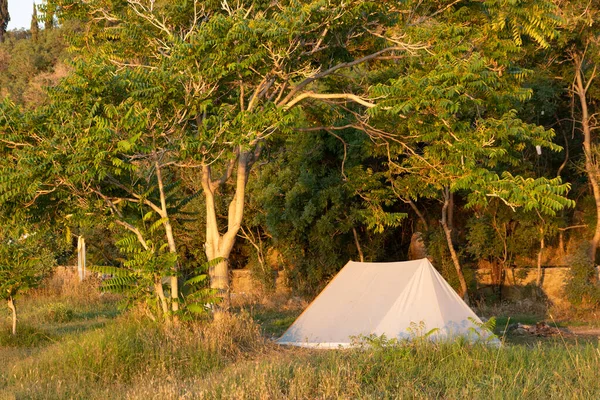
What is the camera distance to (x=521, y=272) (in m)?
21.1

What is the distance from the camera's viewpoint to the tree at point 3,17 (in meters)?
51.2

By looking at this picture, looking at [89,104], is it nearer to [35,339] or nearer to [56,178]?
[56,178]

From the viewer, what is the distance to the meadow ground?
8000mm

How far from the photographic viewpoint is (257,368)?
880 centimetres

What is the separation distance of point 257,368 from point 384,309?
5.34m

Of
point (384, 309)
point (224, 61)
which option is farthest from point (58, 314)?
point (224, 61)

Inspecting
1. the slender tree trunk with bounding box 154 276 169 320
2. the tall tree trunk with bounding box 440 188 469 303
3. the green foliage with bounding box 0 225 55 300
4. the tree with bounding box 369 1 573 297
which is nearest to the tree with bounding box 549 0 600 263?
the tall tree trunk with bounding box 440 188 469 303

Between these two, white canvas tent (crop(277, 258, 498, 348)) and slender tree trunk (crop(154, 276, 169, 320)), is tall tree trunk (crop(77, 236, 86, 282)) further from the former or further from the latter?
slender tree trunk (crop(154, 276, 169, 320))

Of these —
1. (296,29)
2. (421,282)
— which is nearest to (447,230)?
(421,282)

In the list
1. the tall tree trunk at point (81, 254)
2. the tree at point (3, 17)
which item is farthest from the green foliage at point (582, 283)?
the tree at point (3, 17)

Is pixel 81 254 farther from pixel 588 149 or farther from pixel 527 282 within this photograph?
pixel 588 149

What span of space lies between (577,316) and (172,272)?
10.3 m

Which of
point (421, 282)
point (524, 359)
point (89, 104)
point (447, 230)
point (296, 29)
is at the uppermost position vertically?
point (296, 29)

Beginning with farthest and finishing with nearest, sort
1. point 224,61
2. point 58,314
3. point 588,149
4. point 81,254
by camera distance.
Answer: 1. point 81,254
2. point 58,314
3. point 588,149
4. point 224,61
